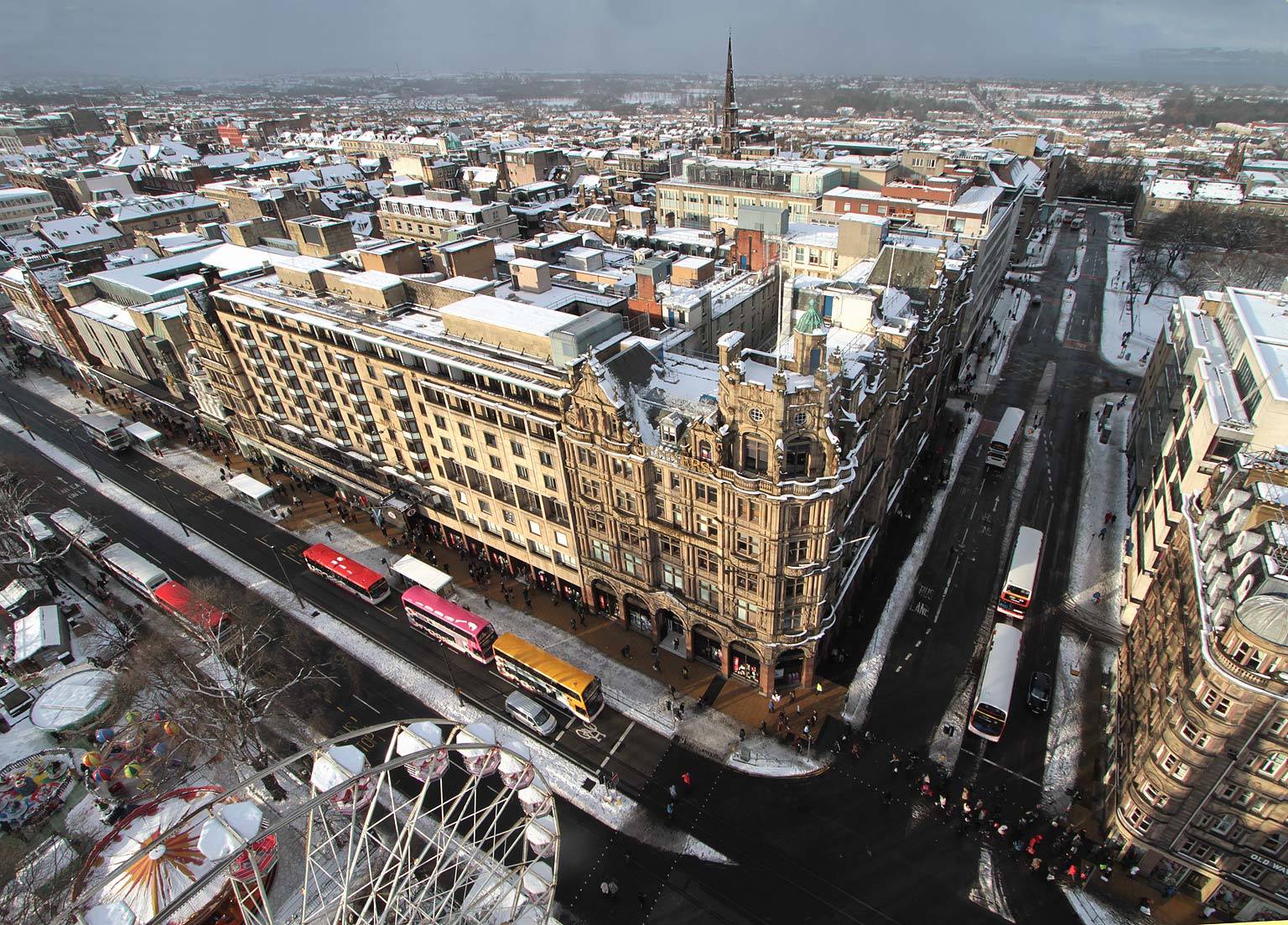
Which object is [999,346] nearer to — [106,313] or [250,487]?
[250,487]

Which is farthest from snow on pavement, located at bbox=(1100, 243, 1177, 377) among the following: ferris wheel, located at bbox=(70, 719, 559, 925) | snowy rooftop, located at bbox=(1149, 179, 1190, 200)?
ferris wheel, located at bbox=(70, 719, 559, 925)

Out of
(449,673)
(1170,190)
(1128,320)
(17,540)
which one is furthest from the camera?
(1170,190)

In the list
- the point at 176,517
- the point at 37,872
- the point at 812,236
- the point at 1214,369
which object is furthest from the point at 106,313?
the point at 1214,369

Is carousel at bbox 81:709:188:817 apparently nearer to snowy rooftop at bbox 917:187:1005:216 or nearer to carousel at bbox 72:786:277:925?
carousel at bbox 72:786:277:925

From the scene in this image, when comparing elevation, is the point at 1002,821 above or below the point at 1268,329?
below

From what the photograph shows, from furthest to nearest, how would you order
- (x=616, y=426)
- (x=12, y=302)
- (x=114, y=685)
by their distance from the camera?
(x=12, y=302) → (x=114, y=685) → (x=616, y=426)

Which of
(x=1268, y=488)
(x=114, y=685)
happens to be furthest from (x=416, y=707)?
(x=1268, y=488)

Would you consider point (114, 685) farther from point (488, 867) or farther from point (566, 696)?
point (488, 867)

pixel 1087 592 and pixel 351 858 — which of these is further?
pixel 1087 592
